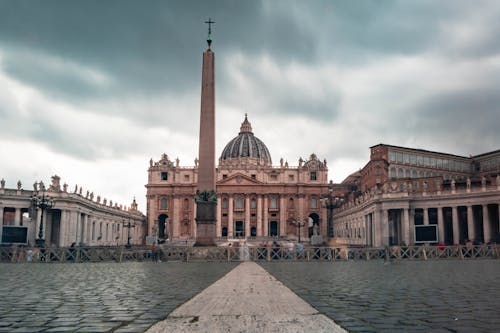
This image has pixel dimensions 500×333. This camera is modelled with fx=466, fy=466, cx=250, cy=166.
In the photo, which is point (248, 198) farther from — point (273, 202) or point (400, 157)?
point (400, 157)

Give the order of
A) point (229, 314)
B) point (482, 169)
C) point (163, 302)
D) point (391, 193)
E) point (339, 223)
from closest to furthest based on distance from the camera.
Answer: point (229, 314) < point (163, 302) < point (391, 193) < point (482, 169) < point (339, 223)

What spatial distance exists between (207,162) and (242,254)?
612 centimetres

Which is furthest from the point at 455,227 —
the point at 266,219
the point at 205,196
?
the point at 266,219

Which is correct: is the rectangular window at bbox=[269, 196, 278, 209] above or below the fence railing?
above

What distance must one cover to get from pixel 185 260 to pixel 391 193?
29.5m

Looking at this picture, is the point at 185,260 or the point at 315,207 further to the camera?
the point at 315,207

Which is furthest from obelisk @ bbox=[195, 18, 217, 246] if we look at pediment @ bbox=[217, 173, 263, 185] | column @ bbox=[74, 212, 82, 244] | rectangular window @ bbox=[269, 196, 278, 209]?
rectangular window @ bbox=[269, 196, 278, 209]

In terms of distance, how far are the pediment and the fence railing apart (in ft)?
209

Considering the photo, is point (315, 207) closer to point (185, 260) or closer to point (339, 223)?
point (339, 223)

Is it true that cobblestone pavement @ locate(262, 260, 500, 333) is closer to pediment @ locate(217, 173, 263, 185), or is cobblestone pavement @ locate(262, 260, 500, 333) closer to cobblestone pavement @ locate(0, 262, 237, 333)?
cobblestone pavement @ locate(0, 262, 237, 333)

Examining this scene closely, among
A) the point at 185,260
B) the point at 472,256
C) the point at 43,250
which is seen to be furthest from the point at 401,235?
the point at 43,250

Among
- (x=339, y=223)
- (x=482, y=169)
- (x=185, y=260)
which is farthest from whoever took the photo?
(x=339, y=223)

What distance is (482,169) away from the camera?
245 feet

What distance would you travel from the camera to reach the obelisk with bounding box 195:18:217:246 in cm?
2759
